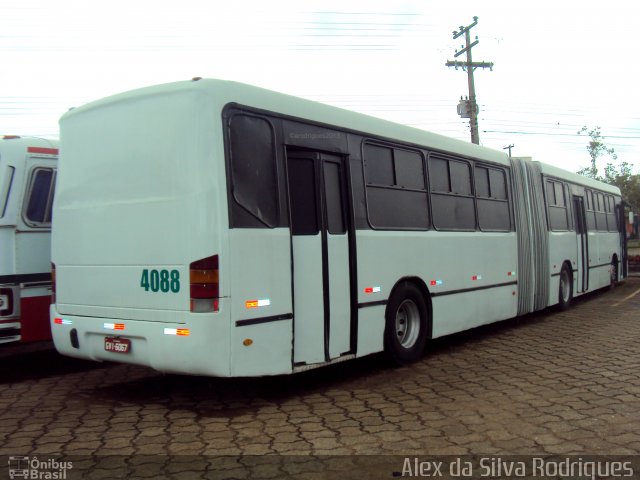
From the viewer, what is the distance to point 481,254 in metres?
9.12

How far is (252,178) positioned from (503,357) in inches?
172

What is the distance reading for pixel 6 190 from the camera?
23.0 feet

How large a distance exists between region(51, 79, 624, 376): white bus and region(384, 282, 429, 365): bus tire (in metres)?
0.02

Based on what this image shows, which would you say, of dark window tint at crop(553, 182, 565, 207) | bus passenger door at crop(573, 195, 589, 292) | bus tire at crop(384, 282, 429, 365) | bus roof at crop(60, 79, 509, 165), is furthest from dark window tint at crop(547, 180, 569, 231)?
bus tire at crop(384, 282, 429, 365)

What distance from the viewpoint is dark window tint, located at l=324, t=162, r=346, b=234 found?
6.28 meters

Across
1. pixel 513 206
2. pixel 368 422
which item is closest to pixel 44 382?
pixel 368 422

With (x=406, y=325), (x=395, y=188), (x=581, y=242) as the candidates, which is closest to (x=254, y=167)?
(x=395, y=188)

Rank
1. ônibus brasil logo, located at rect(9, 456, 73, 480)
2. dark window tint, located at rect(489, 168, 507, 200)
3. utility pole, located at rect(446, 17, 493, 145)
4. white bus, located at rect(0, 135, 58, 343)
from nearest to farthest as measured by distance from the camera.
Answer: ônibus brasil logo, located at rect(9, 456, 73, 480), white bus, located at rect(0, 135, 58, 343), dark window tint, located at rect(489, 168, 507, 200), utility pole, located at rect(446, 17, 493, 145)

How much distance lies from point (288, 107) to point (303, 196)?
87cm

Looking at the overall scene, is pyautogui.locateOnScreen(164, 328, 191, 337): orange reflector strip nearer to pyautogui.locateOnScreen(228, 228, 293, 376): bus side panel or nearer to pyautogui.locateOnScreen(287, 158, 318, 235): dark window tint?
pyautogui.locateOnScreen(228, 228, 293, 376): bus side panel

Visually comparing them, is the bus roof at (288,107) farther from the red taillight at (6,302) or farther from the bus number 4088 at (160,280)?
the red taillight at (6,302)

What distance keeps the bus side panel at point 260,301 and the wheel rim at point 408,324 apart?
2.21m

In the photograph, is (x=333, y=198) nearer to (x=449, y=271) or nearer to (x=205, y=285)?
(x=205, y=285)

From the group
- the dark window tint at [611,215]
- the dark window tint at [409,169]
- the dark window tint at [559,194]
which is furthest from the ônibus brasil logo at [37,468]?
the dark window tint at [611,215]
